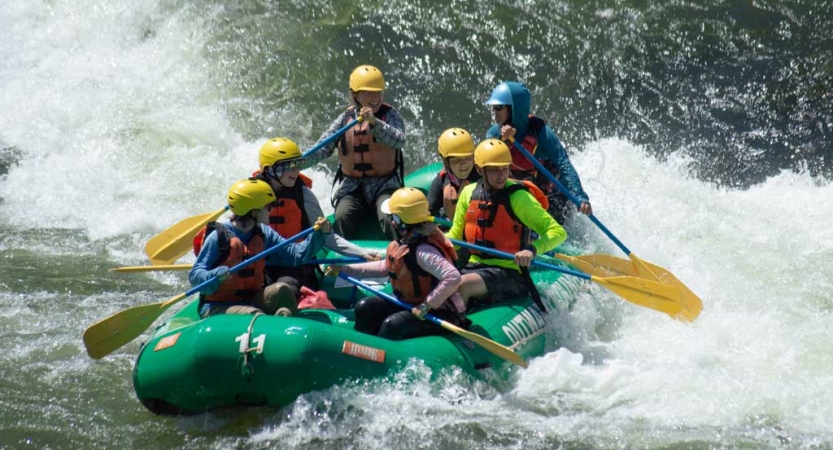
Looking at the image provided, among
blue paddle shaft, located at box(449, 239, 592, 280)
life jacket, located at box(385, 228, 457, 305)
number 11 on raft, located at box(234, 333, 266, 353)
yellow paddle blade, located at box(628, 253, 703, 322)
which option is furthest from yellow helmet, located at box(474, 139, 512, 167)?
number 11 on raft, located at box(234, 333, 266, 353)

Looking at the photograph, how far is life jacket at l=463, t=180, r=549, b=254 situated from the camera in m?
6.17

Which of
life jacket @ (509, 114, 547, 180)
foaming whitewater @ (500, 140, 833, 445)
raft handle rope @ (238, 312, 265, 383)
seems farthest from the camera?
life jacket @ (509, 114, 547, 180)

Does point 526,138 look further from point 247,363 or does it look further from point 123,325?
point 123,325

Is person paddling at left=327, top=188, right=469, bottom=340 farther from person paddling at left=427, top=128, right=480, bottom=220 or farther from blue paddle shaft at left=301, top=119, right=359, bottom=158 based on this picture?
blue paddle shaft at left=301, top=119, right=359, bottom=158

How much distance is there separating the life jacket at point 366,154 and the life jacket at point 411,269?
1.52 meters

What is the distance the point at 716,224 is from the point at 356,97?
447 centimetres

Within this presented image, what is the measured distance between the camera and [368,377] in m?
5.40

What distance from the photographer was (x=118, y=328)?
19.3 feet

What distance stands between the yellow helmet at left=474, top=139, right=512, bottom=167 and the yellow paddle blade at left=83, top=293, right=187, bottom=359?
191cm

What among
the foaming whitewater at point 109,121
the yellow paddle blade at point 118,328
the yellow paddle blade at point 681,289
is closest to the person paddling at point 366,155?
the yellow paddle blade at point 118,328

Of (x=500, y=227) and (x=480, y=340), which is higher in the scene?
(x=500, y=227)

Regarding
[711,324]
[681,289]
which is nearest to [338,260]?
[681,289]

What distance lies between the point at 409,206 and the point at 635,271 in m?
2.29

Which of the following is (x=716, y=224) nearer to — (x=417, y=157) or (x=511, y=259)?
(x=417, y=157)
